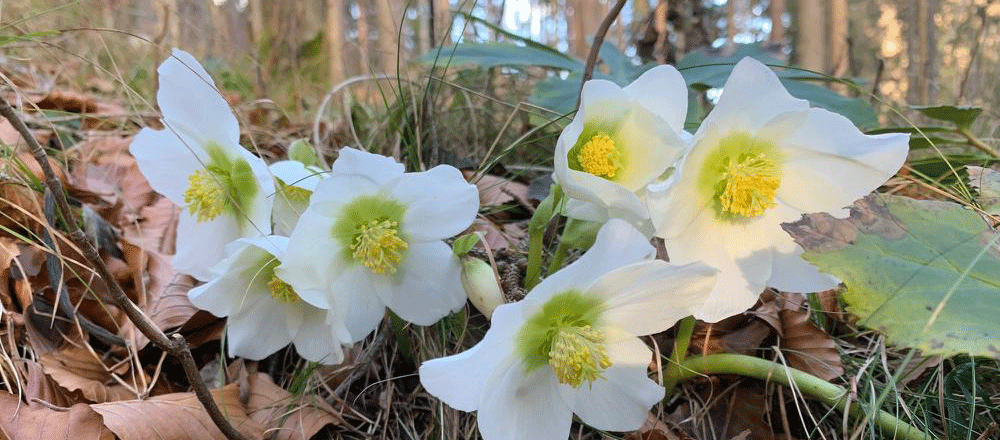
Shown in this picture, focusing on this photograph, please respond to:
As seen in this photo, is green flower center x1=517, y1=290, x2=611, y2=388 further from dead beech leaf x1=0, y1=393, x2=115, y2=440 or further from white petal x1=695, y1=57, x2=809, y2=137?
dead beech leaf x1=0, y1=393, x2=115, y2=440

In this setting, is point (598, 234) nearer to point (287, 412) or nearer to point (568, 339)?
point (568, 339)

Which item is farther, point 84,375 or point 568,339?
point 84,375

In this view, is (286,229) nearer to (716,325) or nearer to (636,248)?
(636,248)

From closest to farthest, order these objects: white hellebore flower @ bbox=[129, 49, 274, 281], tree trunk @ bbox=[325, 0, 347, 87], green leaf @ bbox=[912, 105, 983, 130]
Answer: white hellebore flower @ bbox=[129, 49, 274, 281], green leaf @ bbox=[912, 105, 983, 130], tree trunk @ bbox=[325, 0, 347, 87]

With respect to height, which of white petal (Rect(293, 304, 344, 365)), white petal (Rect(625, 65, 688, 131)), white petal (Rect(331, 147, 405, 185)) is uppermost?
white petal (Rect(625, 65, 688, 131))

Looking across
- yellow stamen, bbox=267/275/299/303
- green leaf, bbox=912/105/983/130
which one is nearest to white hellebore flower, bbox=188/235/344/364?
yellow stamen, bbox=267/275/299/303

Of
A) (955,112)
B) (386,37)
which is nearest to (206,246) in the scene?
(955,112)

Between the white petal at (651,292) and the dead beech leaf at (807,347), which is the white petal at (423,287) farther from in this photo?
the dead beech leaf at (807,347)
